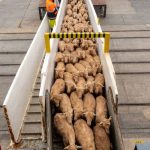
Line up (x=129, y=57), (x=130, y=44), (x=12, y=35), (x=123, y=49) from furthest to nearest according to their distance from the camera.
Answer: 1. (x=12, y=35)
2. (x=130, y=44)
3. (x=123, y=49)
4. (x=129, y=57)

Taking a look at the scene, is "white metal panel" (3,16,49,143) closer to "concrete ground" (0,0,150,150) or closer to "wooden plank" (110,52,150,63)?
"concrete ground" (0,0,150,150)

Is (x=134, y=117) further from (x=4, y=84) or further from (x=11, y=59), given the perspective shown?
(x=11, y=59)

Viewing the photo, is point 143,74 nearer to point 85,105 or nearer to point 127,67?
point 127,67

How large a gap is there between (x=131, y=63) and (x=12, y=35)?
515 centimetres

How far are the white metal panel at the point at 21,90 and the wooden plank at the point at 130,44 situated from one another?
3.18 metres

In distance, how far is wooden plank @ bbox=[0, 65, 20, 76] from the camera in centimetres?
885

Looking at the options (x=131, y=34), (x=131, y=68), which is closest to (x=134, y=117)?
(x=131, y=68)

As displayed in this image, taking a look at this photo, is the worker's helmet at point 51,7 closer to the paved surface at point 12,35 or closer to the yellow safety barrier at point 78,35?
the paved surface at point 12,35

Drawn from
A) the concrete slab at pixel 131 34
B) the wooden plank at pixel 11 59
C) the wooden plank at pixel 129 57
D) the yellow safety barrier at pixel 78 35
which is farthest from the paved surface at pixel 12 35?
the concrete slab at pixel 131 34

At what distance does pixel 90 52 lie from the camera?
21.8 ft

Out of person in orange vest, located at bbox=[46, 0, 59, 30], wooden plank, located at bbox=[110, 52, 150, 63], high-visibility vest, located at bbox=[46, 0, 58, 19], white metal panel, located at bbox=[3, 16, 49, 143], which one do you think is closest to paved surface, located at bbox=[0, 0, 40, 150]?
white metal panel, located at bbox=[3, 16, 49, 143]

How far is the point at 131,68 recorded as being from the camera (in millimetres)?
8938

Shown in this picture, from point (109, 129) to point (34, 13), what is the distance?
1069 cm

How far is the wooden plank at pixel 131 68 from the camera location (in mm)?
8756
